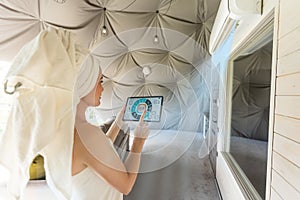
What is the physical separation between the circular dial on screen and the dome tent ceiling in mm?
703

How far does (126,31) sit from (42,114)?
9.27 feet

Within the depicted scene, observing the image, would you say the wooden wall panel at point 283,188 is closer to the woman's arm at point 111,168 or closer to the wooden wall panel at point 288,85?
the wooden wall panel at point 288,85

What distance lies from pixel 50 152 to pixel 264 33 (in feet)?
4.56

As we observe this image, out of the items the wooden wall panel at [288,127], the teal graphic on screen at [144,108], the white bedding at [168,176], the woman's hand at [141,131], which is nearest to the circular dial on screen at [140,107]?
the teal graphic on screen at [144,108]

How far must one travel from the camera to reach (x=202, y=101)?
4.91 meters

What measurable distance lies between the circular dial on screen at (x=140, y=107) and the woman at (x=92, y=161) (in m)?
0.33

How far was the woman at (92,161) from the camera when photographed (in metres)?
0.87

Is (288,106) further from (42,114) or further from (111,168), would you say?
(42,114)

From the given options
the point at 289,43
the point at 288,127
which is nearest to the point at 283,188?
the point at 288,127

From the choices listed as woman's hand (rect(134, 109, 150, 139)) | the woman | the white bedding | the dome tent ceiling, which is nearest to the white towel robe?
the woman

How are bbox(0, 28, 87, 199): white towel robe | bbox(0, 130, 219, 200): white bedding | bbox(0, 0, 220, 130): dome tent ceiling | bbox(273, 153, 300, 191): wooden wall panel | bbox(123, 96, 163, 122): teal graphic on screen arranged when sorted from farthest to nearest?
bbox(0, 0, 220, 130): dome tent ceiling
bbox(0, 130, 219, 200): white bedding
bbox(123, 96, 163, 122): teal graphic on screen
bbox(273, 153, 300, 191): wooden wall panel
bbox(0, 28, 87, 199): white towel robe

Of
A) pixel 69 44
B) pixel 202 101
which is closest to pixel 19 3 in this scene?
pixel 69 44

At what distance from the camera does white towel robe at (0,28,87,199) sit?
69 centimetres

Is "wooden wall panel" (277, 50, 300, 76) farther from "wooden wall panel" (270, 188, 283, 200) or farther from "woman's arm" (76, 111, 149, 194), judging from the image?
"woman's arm" (76, 111, 149, 194)
